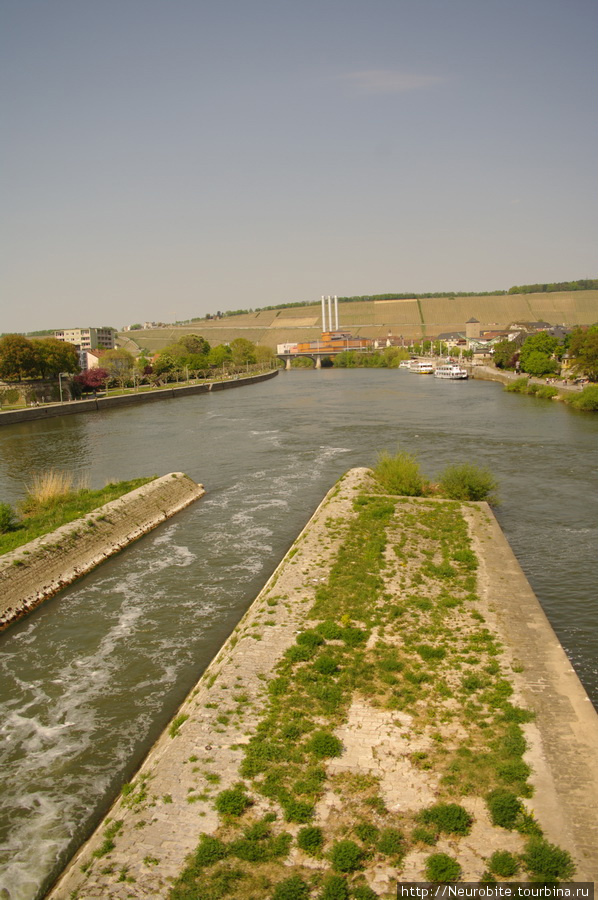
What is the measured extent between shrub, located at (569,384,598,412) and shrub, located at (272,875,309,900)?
45.4 m

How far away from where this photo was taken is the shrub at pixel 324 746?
8.17 meters

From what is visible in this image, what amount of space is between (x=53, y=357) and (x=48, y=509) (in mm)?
46050

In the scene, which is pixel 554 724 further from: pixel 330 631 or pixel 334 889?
pixel 330 631

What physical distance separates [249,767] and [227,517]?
14523 mm

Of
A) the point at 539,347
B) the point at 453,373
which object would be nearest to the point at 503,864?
the point at 539,347

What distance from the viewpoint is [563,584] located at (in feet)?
50.5

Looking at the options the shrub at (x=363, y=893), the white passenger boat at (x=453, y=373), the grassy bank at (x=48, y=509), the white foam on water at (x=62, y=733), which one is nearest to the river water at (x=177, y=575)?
the white foam on water at (x=62, y=733)

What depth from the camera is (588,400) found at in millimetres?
46094

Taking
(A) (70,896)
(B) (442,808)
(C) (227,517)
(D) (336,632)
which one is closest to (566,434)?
(C) (227,517)

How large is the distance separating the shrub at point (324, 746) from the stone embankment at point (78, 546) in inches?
360

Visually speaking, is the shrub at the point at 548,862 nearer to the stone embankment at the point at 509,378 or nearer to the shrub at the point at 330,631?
the shrub at the point at 330,631

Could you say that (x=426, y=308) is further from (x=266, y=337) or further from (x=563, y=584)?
(x=563, y=584)

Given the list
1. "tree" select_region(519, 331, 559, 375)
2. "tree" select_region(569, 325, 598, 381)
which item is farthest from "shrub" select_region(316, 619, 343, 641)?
"tree" select_region(519, 331, 559, 375)

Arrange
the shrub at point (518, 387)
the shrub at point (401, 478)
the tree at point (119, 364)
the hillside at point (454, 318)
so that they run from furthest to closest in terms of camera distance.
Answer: the hillside at point (454, 318)
the tree at point (119, 364)
the shrub at point (518, 387)
the shrub at point (401, 478)
